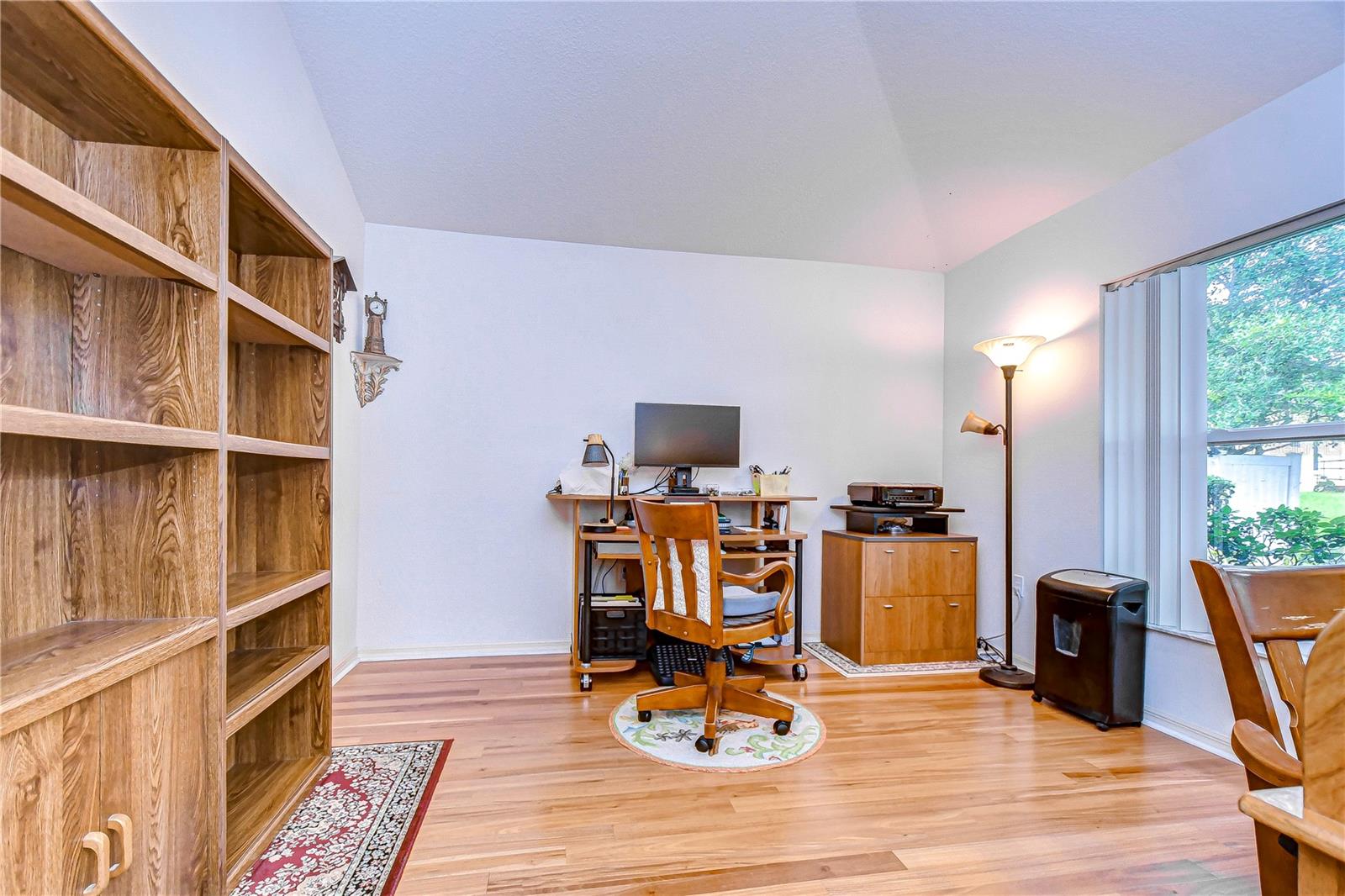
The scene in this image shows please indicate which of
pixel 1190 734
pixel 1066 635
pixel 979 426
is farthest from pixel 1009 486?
pixel 1190 734

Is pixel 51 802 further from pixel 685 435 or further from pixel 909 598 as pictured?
pixel 909 598

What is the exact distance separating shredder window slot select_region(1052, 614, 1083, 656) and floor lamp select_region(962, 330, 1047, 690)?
0.35m

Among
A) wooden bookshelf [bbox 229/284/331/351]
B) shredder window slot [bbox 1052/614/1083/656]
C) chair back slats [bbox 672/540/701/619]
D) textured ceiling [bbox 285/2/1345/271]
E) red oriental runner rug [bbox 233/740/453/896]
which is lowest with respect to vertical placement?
red oriental runner rug [bbox 233/740/453/896]

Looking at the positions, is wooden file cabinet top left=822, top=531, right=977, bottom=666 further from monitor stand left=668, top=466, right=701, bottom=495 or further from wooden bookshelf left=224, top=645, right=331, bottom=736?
wooden bookshelf left=224, top=645, right=331, bottom=736

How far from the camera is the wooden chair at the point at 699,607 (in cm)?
231

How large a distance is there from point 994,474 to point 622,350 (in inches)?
99.4

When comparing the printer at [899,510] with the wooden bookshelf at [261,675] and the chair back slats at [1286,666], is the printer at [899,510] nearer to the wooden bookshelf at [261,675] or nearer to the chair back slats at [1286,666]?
the chair back slats at [1286,666]

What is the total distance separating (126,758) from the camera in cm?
118

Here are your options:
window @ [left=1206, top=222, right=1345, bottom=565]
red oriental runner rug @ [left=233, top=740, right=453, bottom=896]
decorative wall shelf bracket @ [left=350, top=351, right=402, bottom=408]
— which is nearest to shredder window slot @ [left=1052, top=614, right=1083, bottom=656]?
window @ [left=1206, top=222, right=1345, bottom=565]

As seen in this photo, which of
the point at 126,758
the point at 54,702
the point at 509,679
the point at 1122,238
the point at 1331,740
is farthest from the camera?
the point at 509,679

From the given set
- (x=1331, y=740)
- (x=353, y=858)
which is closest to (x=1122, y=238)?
(x=1331, y=740)

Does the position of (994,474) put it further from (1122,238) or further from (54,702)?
(54,702)

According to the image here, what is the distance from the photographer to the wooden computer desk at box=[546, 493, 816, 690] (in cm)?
307

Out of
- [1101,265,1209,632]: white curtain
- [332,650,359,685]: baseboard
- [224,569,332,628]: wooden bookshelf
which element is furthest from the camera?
[332,650,359,685]: baseboard
